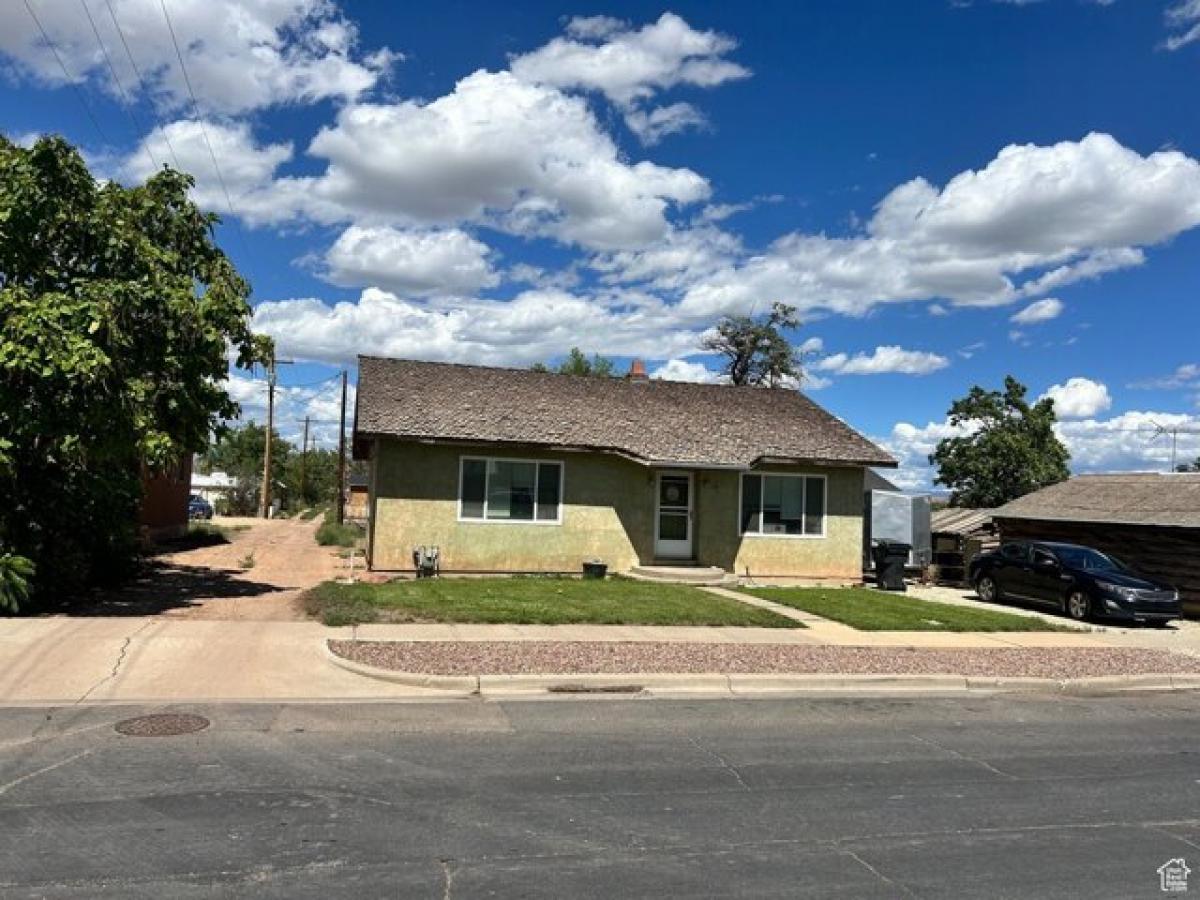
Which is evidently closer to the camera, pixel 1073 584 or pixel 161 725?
pixel 161 725

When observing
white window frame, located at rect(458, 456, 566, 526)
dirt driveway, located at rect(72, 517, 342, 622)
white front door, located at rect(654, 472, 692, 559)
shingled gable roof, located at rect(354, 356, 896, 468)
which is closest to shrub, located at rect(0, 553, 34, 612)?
dirt driveway, located at rect(72, 517, 342, 622)

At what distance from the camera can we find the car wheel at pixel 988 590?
851 inches

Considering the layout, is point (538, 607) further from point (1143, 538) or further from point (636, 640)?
point (1143, 538)

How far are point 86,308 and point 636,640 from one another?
326 inches

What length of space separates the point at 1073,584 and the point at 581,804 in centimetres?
1613

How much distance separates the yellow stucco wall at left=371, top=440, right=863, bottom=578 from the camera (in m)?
20.2

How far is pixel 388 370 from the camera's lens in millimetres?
23328

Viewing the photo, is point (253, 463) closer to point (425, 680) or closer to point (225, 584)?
point (225, 584)

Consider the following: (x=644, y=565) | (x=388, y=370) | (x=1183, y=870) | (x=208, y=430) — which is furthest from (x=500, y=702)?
(x=388, y=370)

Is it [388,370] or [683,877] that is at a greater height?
[388,370]

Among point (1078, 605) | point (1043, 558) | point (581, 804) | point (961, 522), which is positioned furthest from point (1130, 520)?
point (581, 804)

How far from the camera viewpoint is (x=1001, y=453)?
4203cm

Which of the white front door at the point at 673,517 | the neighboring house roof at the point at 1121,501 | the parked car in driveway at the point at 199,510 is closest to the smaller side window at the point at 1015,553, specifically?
the neighboring house roof at the point at 1121,501

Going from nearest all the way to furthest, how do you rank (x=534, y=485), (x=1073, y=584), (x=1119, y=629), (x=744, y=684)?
1. (x=744, y=684)
2. (x=1119, y=629)
3. (x=1073, y=584)
4. (x=534, y=485)
